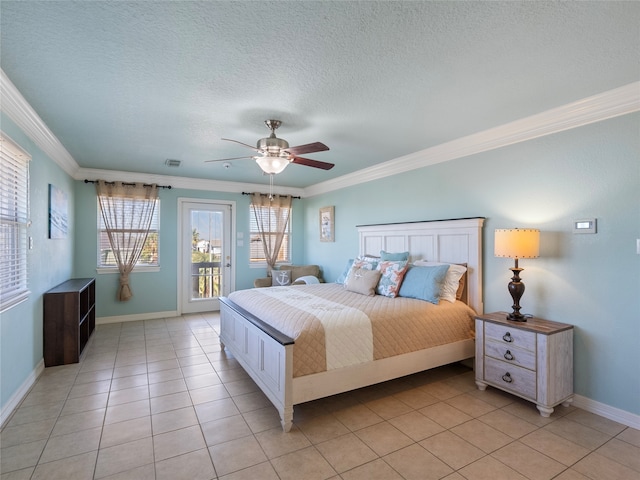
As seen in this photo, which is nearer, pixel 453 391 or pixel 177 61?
pixel 177 61

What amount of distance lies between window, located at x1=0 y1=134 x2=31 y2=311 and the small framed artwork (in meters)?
0.76

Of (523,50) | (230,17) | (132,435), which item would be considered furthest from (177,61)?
(132,435)

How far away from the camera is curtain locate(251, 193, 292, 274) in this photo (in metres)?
6.45

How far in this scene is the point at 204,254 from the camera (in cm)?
610

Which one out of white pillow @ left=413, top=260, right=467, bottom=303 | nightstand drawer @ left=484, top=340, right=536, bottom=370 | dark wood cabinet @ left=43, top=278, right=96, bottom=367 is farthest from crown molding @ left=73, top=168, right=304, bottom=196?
nightstand drawer @ left=484, top=340, right=536, bottom=370

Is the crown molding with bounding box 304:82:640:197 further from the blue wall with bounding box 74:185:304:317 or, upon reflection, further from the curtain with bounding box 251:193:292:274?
the blue wall with bounding box 74:185:304:317

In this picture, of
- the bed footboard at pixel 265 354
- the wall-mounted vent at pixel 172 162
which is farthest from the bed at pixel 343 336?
the wall-mounted vent at pixel 172 162

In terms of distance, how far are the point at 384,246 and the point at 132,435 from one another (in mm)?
3461

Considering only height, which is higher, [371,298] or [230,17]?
[230,17]

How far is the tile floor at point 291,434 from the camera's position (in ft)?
6.48

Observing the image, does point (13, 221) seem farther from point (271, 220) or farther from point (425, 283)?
point (271, 220)

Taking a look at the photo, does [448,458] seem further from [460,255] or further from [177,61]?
[177,61]

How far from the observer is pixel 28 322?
10.0ft

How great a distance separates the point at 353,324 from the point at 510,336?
135cm
